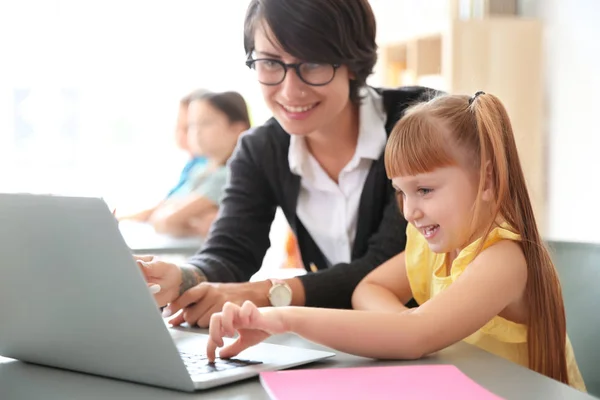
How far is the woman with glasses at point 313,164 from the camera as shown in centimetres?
137

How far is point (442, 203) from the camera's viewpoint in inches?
43.2

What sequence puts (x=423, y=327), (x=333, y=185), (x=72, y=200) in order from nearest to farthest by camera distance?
(x=72, y=200)
(x=423, y=327)
(x=333, y=185)

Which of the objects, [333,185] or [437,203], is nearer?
[437,203]

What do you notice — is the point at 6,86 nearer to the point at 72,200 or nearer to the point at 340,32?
the point at 340,32

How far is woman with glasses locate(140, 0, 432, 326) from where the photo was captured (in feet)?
4.51

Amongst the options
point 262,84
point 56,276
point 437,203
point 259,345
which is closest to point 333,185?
point 262,84

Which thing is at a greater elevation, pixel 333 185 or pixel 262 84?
pixel 262 84

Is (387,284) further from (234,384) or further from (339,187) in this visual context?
(234,384)

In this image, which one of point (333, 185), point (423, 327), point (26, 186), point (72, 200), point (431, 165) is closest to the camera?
point (72, 200)

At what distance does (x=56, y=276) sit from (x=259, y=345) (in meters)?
0.28

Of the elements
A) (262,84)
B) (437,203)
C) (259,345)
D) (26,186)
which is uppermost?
(262,84)

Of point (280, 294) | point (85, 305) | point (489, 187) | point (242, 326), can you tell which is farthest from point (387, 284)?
point (85, 305)

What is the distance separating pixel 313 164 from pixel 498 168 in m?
0.56

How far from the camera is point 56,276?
777 mm
